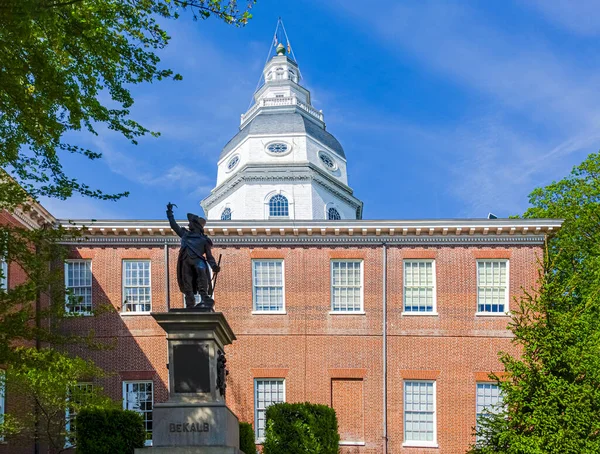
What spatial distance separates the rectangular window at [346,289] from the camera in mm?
30375

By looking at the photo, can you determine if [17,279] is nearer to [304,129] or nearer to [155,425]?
[155,425]

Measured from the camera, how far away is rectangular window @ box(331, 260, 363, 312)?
99.7ft

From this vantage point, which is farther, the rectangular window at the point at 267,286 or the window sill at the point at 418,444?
the rectangular window at the point at 267,286

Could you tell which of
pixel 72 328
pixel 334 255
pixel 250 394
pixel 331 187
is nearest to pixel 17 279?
pixel 72 328

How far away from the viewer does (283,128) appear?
45750 mm

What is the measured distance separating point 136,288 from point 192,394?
1602 centimetres

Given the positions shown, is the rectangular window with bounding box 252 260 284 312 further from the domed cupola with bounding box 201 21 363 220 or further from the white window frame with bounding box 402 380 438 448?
the domed cupola with bounding box 201 21 363 220

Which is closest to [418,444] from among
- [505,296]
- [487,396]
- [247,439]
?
[487,396]

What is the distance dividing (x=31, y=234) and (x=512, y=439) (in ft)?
50.3

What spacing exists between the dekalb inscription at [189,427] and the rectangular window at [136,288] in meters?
16.0

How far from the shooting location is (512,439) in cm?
2383

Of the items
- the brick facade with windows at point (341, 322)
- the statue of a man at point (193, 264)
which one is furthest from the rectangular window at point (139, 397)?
the statue of a man at point (193, 264)

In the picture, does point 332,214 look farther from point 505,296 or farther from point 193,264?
point 193,264

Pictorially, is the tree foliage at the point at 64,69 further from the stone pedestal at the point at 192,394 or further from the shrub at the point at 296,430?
the shrub at the point at 296,430
